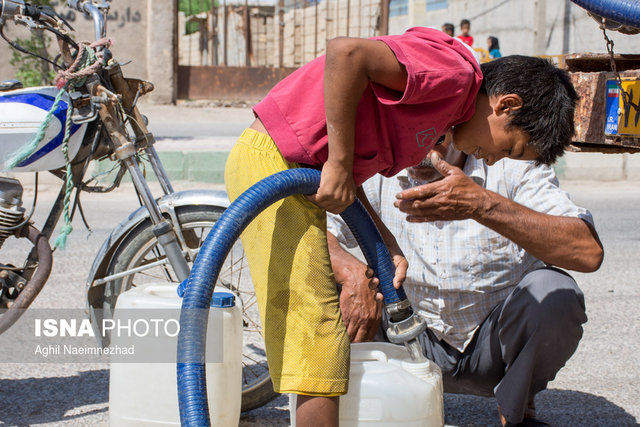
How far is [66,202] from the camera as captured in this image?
2.84 m

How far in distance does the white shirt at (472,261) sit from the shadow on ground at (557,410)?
0.39 meters

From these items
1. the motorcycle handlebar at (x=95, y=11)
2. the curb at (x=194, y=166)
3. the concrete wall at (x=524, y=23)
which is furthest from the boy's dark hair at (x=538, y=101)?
the concrete wall at (x=524, y=23)

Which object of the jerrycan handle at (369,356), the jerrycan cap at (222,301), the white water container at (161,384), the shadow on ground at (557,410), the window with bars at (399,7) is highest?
the window with bars at (399,7)

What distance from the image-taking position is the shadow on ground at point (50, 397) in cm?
281

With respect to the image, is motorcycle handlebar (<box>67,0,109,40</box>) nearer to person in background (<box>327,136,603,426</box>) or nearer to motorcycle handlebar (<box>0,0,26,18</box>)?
motorcycle handlebar (<box>0,0,26,18</box>)

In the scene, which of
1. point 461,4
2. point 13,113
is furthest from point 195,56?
point 13,113

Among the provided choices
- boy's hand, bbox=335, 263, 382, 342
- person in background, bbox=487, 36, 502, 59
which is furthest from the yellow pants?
person in background, bbox=487, 36, 502, 59

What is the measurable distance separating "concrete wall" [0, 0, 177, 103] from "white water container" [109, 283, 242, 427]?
11394mm

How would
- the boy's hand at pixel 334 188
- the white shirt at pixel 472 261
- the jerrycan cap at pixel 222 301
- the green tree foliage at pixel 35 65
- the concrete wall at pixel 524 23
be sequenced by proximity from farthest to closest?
the concrete wall at pixel 524 23 → the green tree foliage at pixel 35 65 → the white shirt at pixel 472 261 → the jerrycan cap at pixel 222 301 → the boy's hand at pixel 334 188

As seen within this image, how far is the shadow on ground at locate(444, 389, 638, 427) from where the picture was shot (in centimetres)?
281

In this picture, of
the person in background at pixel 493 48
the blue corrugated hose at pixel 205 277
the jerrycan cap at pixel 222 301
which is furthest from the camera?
the person in background at pixel 493 48

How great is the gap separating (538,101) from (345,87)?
538 mm

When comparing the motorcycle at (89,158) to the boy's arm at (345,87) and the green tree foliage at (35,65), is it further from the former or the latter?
the green tree foliage at (35,65)

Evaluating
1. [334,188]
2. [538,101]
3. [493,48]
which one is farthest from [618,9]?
[493,48]
